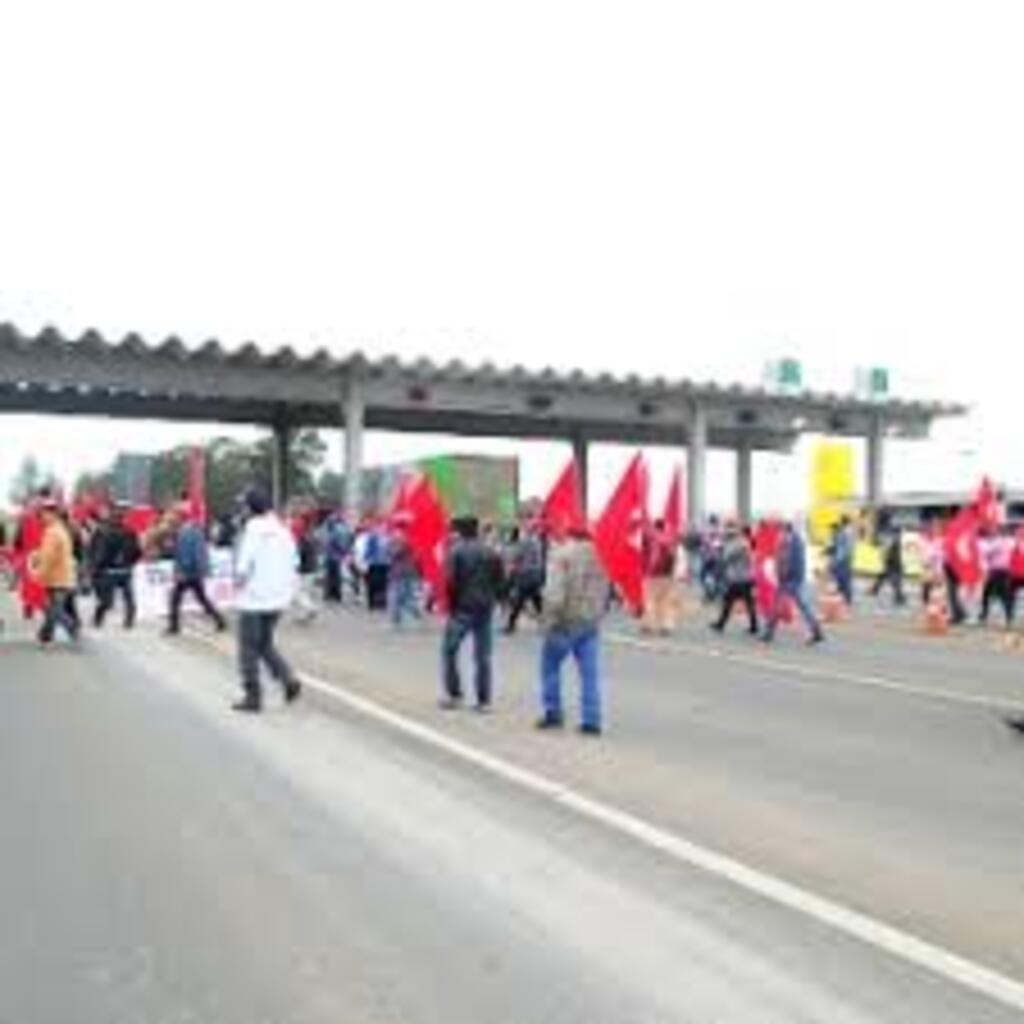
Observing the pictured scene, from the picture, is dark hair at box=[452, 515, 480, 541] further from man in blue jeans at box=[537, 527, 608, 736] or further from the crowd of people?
man in blue jeans at box=[537, 527, 608, 736]

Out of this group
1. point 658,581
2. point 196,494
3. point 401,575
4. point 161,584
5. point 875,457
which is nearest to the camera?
point 401,575

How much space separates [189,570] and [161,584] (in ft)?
16.8

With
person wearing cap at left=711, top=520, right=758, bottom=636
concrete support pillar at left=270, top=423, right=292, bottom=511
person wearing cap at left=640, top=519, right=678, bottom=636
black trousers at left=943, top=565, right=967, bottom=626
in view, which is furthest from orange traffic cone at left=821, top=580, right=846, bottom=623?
concrete support pillar at left=270, top=423, right=292, bottom=511

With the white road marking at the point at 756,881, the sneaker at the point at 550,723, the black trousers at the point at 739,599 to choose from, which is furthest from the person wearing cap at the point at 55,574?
the white road marking at the point at 756,881

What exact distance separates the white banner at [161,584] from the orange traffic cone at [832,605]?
33.7 ft

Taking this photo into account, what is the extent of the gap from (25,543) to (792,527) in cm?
1038

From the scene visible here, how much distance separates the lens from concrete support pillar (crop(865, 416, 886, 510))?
86750mm

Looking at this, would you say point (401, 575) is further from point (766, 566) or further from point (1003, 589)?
point (1003, 589)

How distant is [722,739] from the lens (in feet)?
57.6

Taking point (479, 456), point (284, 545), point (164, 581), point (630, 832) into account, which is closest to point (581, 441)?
point (479, 456)

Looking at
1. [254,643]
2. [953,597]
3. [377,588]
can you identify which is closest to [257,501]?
[254,643]

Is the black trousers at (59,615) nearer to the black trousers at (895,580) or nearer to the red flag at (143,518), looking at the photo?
the red flag at (143,518)

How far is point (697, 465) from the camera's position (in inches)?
3162

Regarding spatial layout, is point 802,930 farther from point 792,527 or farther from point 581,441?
point 581,441
